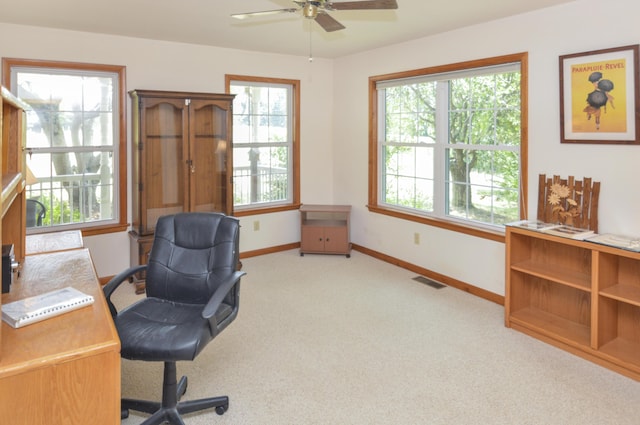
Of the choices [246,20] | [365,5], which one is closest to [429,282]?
[365,5]

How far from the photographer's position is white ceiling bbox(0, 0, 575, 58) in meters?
3.38

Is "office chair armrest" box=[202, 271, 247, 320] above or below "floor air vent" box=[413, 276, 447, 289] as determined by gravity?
above

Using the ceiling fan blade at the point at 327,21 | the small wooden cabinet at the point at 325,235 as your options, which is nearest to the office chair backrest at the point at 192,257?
the ceiling fan blade at the point at 327,21

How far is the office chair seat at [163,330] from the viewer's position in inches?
78.5

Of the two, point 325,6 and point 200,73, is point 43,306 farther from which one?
point 200,73

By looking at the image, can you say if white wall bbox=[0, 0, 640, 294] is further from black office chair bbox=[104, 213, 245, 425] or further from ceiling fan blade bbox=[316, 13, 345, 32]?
black office chair bbox=[104, 213, 245, 425]

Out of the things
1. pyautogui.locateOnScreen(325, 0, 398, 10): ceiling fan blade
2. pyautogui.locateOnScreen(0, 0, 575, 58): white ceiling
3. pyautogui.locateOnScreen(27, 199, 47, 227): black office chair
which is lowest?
pyautogui.locateOnScreen(27, 199, 47, 227): black office chair

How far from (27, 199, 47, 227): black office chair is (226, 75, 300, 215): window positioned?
1952 mm

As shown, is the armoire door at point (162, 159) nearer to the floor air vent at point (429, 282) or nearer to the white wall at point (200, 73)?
the white wall at point (200, 73)

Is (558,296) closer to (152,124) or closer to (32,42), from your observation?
(152,124)

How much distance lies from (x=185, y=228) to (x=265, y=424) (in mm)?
1128

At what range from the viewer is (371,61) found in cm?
529

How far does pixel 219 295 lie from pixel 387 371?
1.26 meters

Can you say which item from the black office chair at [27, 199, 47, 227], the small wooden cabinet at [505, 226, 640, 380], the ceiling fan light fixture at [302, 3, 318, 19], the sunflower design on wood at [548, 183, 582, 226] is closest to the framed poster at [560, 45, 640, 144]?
the sunflower design on wood at [548, 183, 582, 226]
